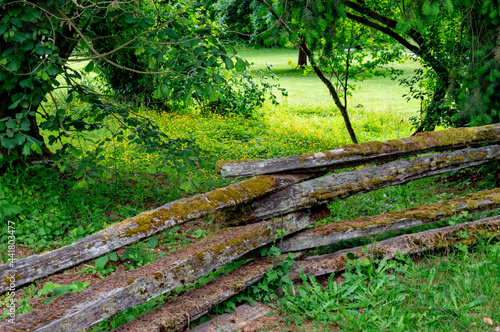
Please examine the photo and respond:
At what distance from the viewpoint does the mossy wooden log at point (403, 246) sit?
10.8 feet

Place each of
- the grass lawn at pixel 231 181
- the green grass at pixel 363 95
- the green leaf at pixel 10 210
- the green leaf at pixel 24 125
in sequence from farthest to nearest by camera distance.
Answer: the green grass at pixel 363 95, the green leaf at pixel 10 210, the green leaf at pixel 24 125, the grass lawn at pixel 231 181

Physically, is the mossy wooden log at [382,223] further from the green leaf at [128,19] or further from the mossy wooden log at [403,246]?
the green leaf at [128,19]

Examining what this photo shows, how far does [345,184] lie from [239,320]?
153 cm

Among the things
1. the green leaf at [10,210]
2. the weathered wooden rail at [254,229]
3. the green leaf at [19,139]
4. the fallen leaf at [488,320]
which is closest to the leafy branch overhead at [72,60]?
the green leaf at [19,139]

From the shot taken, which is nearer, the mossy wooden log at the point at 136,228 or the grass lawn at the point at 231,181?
the mossy wooden log at the point at 136,228

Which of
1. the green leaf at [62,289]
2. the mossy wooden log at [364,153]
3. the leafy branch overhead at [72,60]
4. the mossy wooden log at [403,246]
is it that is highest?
the leafy branch overhead at [72,60]

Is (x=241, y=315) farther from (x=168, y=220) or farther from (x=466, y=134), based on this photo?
(x=466, y=134)

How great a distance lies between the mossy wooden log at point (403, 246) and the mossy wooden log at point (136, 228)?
730 mm

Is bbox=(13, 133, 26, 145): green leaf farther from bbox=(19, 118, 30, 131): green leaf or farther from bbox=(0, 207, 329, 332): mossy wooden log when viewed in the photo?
bbox=(0, 207, 329, 332): mossy wooden log

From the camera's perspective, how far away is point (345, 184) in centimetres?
353

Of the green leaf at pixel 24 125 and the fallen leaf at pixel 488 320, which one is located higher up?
the green leaf at pixel 24 125

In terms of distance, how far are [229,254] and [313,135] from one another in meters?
7.85

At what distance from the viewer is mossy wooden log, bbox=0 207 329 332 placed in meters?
2.16

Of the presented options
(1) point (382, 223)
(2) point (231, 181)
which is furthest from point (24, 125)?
(1) point (382, 223)
